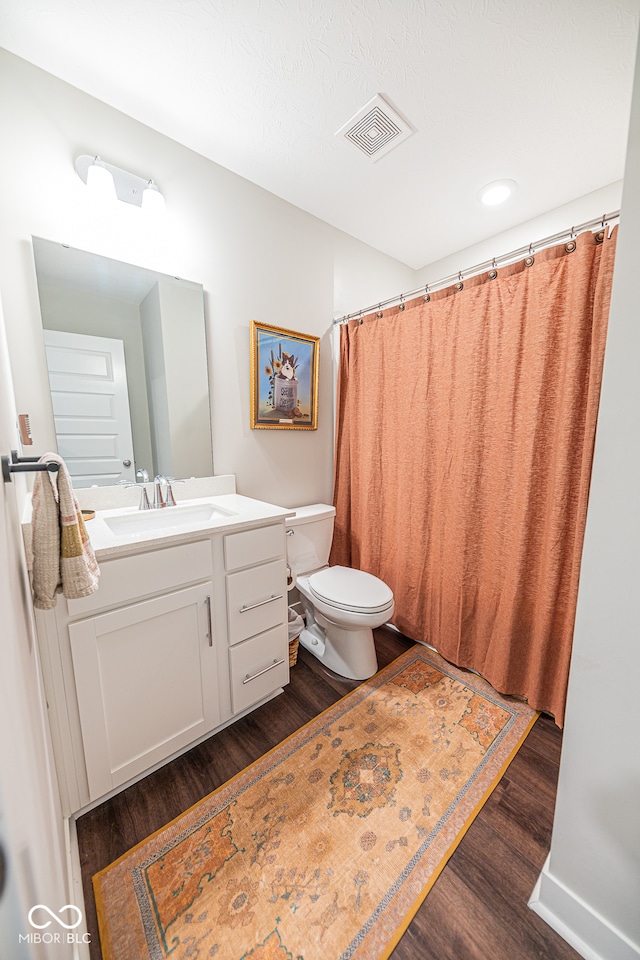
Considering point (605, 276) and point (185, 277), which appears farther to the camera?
point (185, 277)

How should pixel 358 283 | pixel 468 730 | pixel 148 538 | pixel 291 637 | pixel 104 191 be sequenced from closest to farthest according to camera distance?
pixel 148 538
pixel 104 191
pixel 468 730
pixel 291 637
pixel 358 283

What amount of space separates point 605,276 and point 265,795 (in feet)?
6.91

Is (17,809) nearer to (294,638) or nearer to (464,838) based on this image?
(464,838)

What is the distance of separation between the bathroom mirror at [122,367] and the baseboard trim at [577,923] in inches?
70.7

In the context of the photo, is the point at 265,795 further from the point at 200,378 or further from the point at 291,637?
the point at 200,378

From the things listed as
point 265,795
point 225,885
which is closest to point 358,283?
point 265,795

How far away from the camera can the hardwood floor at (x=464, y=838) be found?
2.78ft

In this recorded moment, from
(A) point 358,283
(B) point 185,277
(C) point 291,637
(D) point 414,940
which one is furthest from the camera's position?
(A) point 358,283

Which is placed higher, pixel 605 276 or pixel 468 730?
pixel 605 276

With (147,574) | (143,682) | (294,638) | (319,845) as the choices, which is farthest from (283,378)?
(319,845)

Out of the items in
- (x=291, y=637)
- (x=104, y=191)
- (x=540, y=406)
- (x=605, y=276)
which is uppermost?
(x=104, y=191)

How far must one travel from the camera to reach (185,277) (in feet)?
5.26

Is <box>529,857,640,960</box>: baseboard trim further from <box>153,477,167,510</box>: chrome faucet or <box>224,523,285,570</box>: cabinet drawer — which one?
<box>153,477,167,510</box>: chrome faucet

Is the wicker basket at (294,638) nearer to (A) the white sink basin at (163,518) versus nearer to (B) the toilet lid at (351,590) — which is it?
(B) the toilet lid at (351,590)
